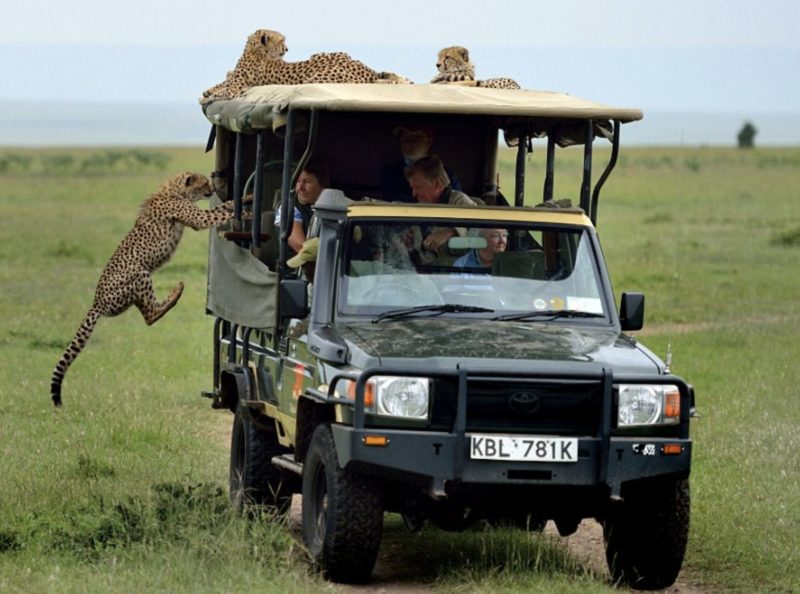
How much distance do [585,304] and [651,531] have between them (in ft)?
3.41

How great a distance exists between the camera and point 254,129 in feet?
25.7

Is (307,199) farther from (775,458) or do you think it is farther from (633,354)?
(775,458)

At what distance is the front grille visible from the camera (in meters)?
5.97

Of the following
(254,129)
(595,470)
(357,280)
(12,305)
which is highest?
(254,129)

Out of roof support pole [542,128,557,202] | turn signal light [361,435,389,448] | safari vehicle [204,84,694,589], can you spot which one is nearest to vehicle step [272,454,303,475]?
safari vehicle [204,84,694,589]

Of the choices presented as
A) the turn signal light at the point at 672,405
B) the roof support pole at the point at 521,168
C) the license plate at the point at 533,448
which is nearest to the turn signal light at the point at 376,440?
the license plate at the point at 533,448

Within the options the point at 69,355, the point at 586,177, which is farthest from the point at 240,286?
the point at 69,355

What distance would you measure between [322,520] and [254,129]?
2172 mm

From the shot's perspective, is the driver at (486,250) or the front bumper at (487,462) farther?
the driver at (486,250)

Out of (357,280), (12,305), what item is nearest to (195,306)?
(12,305)

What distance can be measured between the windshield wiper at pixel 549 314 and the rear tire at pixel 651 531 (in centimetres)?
83

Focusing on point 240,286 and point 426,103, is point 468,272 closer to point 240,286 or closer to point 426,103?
point 426,103

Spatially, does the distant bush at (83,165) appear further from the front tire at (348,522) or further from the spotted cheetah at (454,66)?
the front tire at (348,522)

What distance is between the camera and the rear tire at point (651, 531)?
20.6 ft
